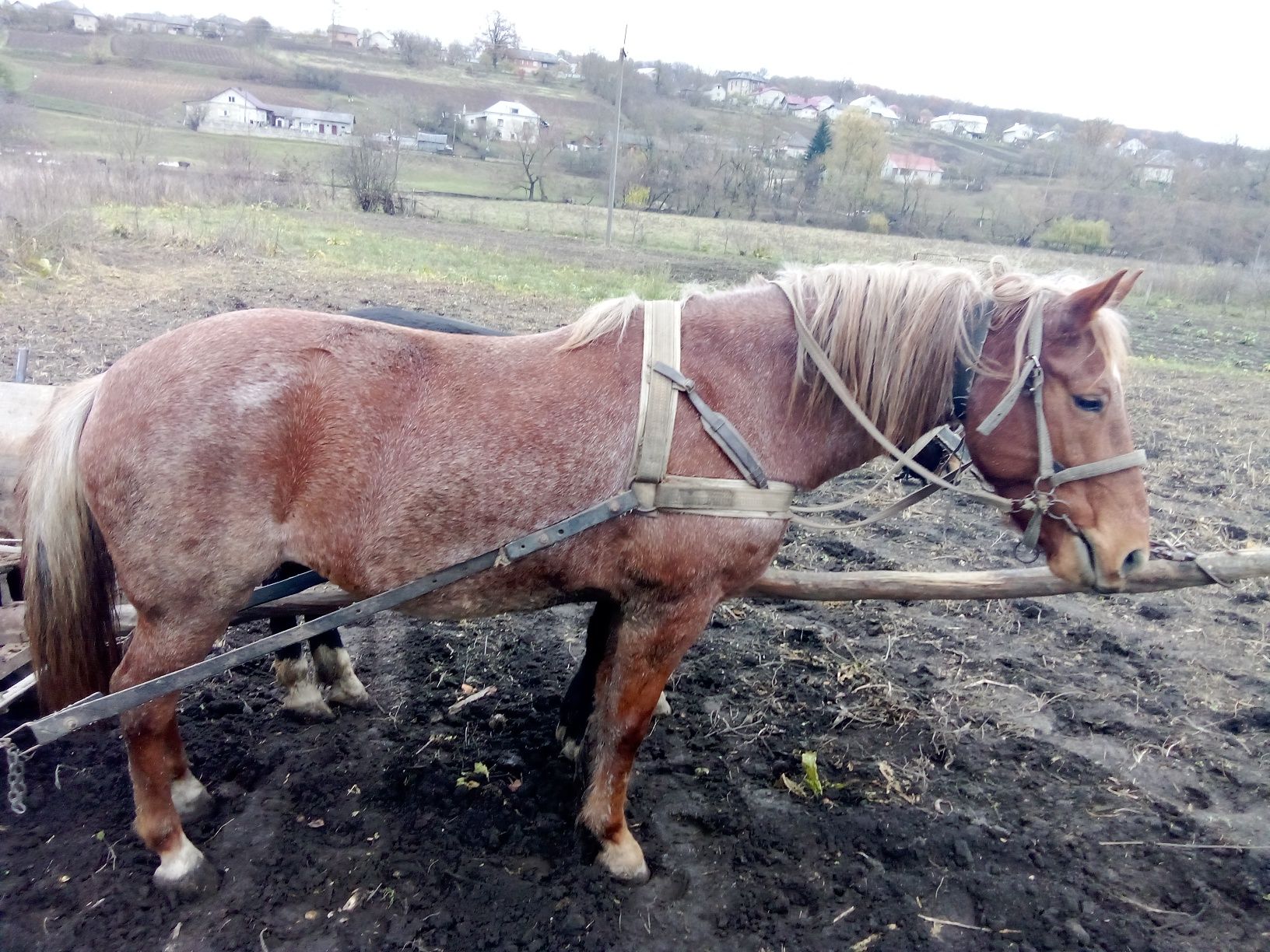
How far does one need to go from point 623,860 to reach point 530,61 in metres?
110

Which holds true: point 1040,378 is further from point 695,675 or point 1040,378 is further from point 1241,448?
point 1241,448

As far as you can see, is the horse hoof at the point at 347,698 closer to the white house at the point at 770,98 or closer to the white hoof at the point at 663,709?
the white hoof at the point at 663,709

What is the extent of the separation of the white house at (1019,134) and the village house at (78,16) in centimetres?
8596

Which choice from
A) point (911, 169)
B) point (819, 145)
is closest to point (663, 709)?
point (819, 145)

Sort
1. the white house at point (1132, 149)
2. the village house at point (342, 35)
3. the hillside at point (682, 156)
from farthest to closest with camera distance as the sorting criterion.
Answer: the village house at point (342, 35) < the white house at point (1132, 149) < the hillside at point (682, 156)

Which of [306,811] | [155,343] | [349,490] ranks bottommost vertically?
[306,811]

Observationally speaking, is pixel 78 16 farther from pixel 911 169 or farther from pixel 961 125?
pixel 961 125

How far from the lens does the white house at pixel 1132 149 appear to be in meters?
49.2

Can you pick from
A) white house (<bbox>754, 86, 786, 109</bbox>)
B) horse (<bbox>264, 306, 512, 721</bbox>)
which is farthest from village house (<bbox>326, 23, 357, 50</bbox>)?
horse (<bbox>264, 306, 512, 721</bbox>)

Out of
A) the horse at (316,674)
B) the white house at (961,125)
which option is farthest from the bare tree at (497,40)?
the horse at (316,674)

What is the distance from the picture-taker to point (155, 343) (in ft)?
7.46

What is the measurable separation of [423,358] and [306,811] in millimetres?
1840

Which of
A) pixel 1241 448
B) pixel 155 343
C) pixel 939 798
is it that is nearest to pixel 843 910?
pixel 939 798

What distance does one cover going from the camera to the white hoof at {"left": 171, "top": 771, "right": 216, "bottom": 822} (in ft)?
9.11
